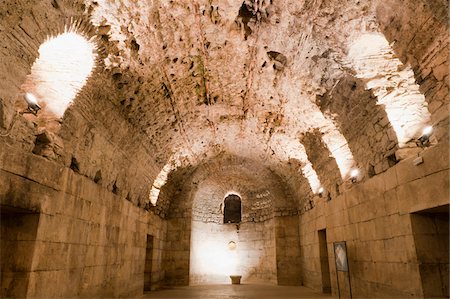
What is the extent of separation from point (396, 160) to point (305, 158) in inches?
161

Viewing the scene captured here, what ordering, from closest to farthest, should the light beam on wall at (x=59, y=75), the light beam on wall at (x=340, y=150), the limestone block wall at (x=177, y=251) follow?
1. the light beam on wall at (x=59, y=75)
2. the light beam on wall at (x=340, y=150)
3. the limestone block wall at (x=177, y=251)

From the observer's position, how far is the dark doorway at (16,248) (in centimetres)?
388

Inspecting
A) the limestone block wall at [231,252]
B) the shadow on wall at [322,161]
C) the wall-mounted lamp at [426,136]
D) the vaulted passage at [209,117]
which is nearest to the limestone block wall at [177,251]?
the limestone block wall at [231,252]

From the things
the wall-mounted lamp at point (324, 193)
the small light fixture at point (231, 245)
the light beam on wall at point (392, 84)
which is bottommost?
the small light fixture at point (231, 245)

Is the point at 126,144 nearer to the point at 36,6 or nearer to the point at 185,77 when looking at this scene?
the point at 185,77

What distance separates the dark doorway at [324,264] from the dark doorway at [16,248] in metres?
7.70

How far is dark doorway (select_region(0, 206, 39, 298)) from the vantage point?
3875mm

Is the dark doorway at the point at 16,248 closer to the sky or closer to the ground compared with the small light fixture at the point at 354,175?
closer to the ground

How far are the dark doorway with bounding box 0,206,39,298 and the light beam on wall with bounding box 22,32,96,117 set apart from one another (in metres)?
1.55

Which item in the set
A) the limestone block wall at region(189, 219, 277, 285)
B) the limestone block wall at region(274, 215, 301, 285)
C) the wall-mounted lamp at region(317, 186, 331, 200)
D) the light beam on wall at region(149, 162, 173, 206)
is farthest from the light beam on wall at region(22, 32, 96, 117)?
the limestone block wall at region(274, 215, 301, 285)

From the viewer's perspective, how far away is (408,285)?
454 centimetres

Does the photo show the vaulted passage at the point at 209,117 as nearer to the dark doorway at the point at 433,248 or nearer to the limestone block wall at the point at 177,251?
the dark doorway at the point at 433,248

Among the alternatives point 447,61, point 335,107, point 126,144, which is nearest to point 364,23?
point 447,61

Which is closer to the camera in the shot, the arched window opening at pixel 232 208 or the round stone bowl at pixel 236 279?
the round stone bowl at pixel 236 279
